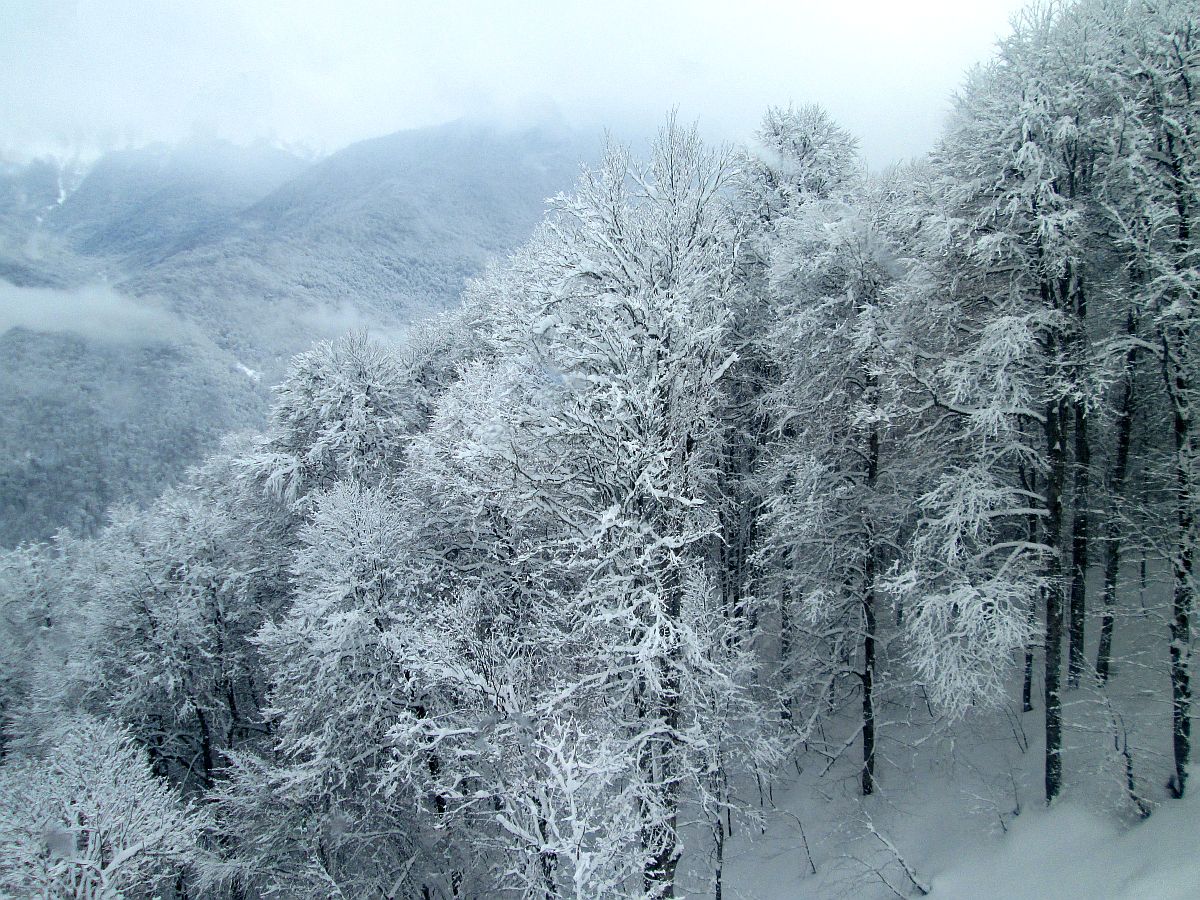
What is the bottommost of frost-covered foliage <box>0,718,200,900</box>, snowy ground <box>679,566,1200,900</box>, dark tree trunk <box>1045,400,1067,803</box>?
frost-covered foliage <box>0,718,200,900</box>

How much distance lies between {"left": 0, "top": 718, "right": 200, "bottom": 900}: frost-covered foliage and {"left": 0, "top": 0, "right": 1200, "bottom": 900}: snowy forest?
0.28 feet

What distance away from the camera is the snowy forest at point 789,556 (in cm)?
750

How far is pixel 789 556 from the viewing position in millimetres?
11219

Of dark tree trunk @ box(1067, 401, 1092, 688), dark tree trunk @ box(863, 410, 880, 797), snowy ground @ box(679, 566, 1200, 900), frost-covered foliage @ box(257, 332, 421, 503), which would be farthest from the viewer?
frost-covered foliage @ box(257, 332, 421, 503)

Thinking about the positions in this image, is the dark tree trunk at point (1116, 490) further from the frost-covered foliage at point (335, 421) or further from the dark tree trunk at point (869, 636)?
the frost-covered foliage at point (335, 421)

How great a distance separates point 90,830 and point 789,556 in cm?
1430

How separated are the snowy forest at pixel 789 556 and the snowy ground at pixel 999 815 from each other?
66 mm

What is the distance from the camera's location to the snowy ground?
6969mm

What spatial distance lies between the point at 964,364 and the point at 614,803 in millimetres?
7820

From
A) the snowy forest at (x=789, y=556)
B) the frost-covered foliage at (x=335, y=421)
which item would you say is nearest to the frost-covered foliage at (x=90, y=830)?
the snowy forest at (x=789, y=556)

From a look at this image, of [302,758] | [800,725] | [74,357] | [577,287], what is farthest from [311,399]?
[74,357]

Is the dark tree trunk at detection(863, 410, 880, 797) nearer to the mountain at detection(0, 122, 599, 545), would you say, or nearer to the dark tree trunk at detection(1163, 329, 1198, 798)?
the dark tree trunk at detection(1163, 329, 1198, 798)

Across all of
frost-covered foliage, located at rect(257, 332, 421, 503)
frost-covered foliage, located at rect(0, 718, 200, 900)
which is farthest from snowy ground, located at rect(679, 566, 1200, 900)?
frost-covered foliage, located at rect(257, 332, 421, 503)

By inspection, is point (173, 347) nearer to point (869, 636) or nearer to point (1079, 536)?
point (869, 636)
